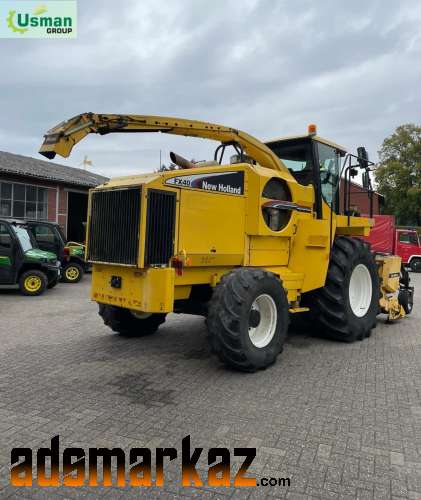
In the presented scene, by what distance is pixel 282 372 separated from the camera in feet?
16.6

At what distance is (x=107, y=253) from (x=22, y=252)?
705 cm

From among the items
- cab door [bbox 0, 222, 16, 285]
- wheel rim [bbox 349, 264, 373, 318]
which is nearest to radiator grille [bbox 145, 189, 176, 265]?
wheel rim [bbox 349, 264, 373, 318]

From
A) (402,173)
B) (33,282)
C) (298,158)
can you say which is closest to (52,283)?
(33,282)

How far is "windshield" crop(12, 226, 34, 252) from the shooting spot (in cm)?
1137

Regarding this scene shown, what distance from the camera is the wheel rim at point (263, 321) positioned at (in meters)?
5.15

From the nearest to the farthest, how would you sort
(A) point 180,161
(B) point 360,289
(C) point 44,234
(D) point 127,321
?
(A) point 180,161 < (D) point 127,321 < (B) point 360,289 < (C) point 44,234

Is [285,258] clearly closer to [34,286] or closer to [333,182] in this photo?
[333,182]

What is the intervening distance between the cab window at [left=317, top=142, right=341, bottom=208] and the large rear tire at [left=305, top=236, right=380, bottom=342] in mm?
751

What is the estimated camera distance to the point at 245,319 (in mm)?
4809

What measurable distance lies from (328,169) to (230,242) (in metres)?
2.38

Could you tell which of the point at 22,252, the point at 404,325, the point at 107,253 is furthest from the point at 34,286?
the point at 404,325

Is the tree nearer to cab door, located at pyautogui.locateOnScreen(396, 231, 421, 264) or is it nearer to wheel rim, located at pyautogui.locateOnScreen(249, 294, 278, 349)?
cab door, located at pyautogui.locateOnScreen(396, 231, 421, 264)

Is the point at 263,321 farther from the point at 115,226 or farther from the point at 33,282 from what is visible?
the point at 33,282

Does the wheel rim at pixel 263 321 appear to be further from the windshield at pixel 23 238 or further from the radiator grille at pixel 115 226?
the windshield at pixel 23 238
